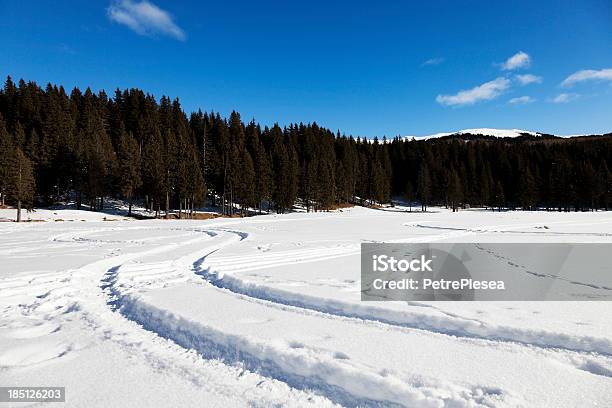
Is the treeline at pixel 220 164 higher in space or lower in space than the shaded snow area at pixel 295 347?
higher

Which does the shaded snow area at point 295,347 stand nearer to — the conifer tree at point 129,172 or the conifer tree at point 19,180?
the conifer tree at point 19,180

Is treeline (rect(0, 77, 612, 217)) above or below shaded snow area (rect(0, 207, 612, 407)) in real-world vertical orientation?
above

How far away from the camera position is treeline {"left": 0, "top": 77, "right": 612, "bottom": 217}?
52.4 m

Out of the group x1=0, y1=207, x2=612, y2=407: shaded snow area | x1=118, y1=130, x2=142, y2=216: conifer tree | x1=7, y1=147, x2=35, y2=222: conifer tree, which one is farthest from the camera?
x1=118, y1=130, x2=142, y2=216: conifer tree

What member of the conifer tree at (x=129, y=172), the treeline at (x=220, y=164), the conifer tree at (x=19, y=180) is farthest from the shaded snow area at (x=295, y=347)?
the conifer tree at (x=129, y=172)

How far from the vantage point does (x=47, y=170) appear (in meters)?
53.7

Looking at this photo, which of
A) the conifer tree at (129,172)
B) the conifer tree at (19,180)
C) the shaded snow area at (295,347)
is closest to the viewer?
the shaded snow area at (295,347)

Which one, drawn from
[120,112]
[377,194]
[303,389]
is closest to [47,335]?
[303,389]

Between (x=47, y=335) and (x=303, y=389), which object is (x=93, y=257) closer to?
(x=47, y=335)

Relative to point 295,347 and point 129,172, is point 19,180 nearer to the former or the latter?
point 129,172

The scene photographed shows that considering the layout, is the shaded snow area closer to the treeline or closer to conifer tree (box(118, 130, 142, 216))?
the treeline

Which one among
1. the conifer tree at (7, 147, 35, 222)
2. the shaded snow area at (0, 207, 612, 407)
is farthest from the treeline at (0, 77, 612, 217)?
the shaded snow area at (0, 207, 612, 407)

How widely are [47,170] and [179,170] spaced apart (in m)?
20.9

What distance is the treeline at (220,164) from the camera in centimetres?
5244
